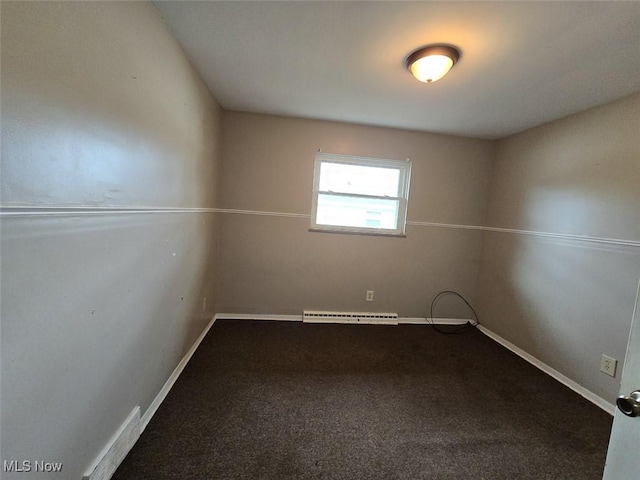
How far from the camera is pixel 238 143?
8.78ft

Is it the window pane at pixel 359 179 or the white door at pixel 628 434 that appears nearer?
the white door at pixel 628 434

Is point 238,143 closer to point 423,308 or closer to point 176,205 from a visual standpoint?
point 176,205

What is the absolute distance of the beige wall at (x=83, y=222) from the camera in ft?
2.19

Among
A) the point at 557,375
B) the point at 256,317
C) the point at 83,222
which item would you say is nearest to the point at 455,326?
the point at 557,375

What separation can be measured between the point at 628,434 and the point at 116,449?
5.97 feet

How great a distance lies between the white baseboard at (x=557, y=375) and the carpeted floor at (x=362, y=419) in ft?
0.21

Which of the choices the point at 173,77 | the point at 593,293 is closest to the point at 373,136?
the point at 173,77

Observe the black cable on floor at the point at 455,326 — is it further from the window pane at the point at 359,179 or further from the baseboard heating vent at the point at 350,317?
the window pane at the point at 359,179

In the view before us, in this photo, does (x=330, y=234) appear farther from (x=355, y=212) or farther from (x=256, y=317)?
(x=256, y=317)

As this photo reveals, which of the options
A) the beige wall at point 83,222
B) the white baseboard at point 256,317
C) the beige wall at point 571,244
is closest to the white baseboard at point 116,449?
Answer: the beige wall at point 83,222

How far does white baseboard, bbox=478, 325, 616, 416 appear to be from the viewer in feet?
5.83

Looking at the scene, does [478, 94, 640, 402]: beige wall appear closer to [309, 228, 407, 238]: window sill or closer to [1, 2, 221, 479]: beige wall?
[309, 228, 407, 238]: window sill

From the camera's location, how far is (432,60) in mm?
1430

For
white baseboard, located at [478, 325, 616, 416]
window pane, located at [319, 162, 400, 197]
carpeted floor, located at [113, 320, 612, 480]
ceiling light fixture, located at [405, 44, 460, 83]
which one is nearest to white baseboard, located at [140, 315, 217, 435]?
carpeted floor, located at [113, 320, 612, 480]
